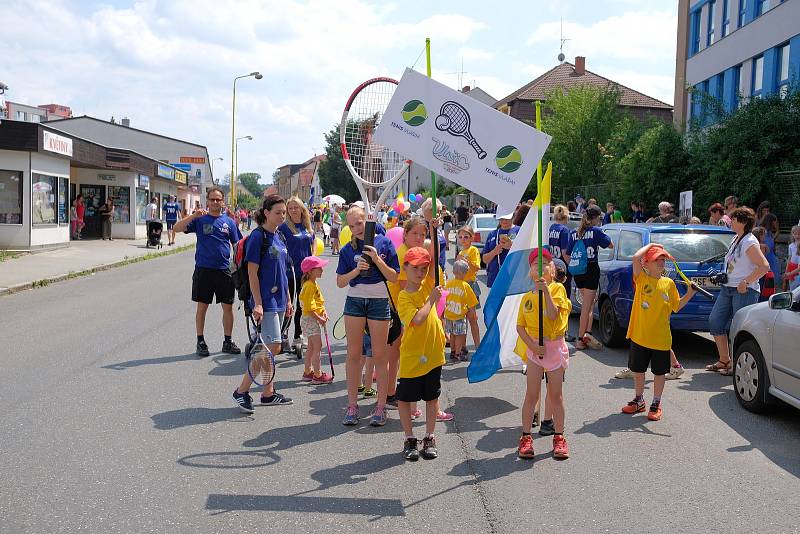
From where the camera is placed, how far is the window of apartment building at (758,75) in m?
25.5

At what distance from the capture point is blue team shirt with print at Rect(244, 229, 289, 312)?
245 inches

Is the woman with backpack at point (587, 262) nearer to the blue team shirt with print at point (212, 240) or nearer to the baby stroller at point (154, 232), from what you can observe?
the blue team shirt with print at point (212, 240)

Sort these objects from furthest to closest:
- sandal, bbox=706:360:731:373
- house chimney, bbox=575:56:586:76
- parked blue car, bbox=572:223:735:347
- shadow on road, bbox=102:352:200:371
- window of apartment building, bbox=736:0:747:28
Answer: house chimney, bbox=575:56:586:76 < window of apartment building, bbox=736:0:747:28 < parked blue car, bbox=572:223:735:347 < sandal, bbox=706:360:731:373 < shadow on road, bbox=102:352:200:371

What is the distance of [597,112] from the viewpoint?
34.4 m

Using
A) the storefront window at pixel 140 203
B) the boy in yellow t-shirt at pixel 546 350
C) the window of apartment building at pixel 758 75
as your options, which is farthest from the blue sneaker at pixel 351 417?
the storefront window at pixel 140 203

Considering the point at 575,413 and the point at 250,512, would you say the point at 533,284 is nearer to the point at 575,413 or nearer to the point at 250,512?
the point at 575,413

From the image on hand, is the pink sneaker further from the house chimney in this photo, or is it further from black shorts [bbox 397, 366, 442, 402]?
the house chimney

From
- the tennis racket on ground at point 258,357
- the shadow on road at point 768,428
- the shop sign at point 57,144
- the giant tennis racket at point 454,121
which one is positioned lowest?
the shadow on road at point 768,428

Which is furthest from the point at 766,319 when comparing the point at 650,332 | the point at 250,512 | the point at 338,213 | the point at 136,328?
the point at 338,213

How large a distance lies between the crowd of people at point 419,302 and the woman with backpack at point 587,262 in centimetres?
1

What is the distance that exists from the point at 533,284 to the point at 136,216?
32286 mm

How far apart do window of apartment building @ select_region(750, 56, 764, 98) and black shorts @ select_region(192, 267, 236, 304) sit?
22.8 metres

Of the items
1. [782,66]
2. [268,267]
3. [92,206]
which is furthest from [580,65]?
[268,267]

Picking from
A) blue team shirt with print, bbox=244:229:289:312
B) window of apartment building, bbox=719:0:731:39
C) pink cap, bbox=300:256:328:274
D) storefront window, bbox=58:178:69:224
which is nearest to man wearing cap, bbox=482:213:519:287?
pink cap, bbox=300:256:328:274
